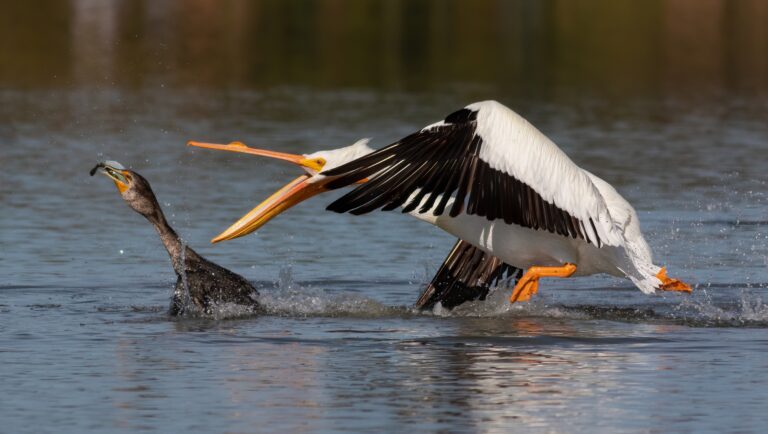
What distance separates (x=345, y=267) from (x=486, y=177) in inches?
124

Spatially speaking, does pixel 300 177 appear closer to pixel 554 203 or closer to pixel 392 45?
pixel 554 203

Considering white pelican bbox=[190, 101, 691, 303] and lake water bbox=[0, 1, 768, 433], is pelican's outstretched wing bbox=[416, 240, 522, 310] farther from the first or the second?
white pelican bbox=[190, 101, 691, 303]

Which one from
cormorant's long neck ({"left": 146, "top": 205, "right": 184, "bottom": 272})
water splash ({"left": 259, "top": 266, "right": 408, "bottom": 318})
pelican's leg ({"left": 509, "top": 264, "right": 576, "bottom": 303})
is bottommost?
water splash ({"left": 259, "top": 266, "right": 408, "bottom": 318})

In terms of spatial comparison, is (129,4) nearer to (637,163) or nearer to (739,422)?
(637,163)

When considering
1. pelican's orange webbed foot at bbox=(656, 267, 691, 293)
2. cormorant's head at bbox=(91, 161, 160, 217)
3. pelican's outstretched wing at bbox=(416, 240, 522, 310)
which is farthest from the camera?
pelican's outstretched wing at bbox=(416, 240, 522, 310)

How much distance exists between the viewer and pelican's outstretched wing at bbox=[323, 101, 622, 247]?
952cm

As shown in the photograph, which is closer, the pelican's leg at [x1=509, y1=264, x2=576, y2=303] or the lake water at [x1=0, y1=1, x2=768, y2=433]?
the lake water at [x1=0, y1=1, x2=768, y2=433]

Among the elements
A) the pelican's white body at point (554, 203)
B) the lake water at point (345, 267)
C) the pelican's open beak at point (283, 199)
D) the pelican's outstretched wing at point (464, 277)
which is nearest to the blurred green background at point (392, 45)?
the lake water at point (345, 267)

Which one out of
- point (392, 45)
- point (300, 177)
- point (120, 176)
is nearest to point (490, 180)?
point (300, 177)

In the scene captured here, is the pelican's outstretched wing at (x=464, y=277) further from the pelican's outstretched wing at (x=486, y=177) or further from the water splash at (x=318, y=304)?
the pelican's outstretched wing at (x=486, y=177)

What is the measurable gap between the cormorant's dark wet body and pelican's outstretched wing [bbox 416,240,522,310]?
118cm

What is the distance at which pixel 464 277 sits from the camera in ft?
37.2

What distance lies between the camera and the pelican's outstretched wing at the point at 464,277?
1109cm

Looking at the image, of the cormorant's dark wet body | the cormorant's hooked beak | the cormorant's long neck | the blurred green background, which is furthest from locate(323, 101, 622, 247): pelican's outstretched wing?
Result: the blurred green background
